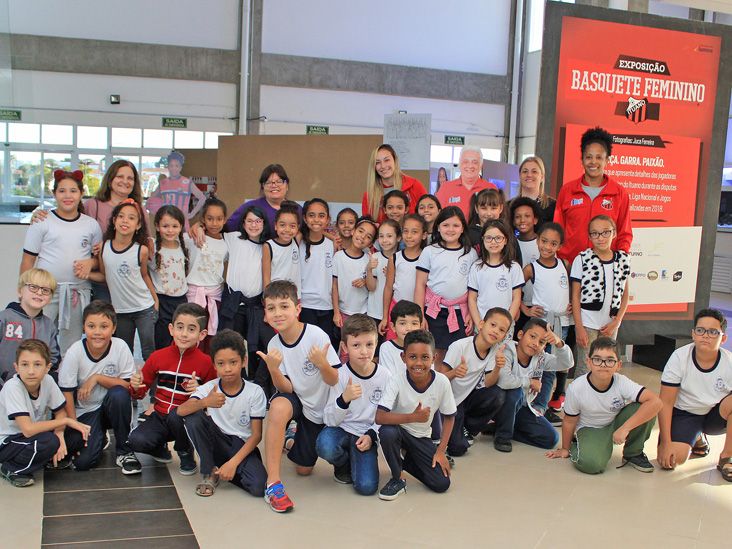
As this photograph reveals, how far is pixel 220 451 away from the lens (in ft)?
10.8

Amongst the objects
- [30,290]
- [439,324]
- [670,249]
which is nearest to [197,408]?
[30,290]

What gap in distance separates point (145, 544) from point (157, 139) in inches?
544

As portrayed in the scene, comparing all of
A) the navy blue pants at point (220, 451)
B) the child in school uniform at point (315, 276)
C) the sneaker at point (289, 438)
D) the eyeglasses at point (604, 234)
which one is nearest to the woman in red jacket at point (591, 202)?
the eyeglasses at point (604, 234)

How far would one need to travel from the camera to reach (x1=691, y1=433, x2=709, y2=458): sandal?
4.02 meters

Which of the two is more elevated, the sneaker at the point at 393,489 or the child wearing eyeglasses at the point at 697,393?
the child wearing eyeglasses at the point at 697,393

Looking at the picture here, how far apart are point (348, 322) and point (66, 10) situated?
13.7 m

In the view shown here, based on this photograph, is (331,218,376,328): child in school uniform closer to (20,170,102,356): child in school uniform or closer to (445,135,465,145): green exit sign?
(20,170,102,356): child in school uniform

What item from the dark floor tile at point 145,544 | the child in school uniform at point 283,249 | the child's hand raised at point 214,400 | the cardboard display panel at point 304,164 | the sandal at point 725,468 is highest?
the cardboard display panel at point 304,164

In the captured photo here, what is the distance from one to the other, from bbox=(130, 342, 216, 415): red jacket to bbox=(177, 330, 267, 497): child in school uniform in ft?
0.61

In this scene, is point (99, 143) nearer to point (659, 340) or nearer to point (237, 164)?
point (237, 164)

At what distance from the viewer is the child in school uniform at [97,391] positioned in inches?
136

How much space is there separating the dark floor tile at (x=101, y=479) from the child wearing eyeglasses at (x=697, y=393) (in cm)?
259

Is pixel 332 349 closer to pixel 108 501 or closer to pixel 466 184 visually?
pixel 108 501

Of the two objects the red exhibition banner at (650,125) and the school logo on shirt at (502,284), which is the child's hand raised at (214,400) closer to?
the school logo on shirt at (502,284)
